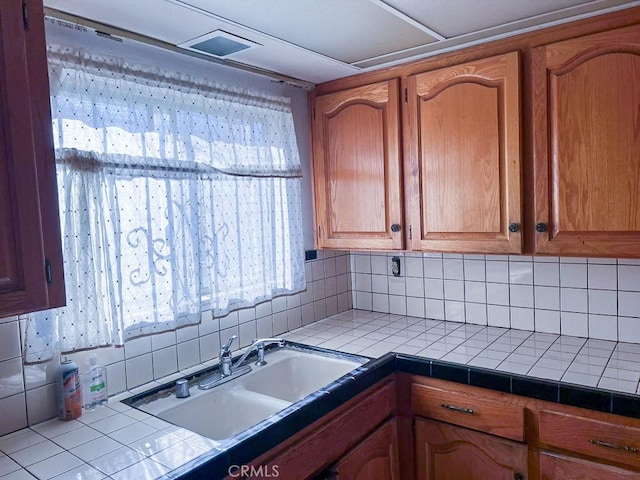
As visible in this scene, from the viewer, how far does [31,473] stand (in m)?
1.14

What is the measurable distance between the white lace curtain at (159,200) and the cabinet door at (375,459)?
0.72 m

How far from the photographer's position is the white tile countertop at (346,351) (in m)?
1.17

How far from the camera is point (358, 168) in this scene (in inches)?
85.7

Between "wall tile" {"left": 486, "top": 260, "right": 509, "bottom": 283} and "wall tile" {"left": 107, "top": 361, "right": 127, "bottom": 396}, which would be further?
"wall tile" {"left": 486, "top": 260, "right": 509, "bottom": 283}

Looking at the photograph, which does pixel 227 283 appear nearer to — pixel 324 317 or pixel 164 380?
pixel 164 380

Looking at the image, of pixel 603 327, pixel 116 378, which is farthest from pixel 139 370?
pixel 603 327

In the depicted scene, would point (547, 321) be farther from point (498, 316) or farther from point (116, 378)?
point (116, 378)

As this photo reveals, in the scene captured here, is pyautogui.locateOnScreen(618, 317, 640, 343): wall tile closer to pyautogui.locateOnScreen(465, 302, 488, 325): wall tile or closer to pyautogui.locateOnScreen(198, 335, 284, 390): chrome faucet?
pyautogui.locateOnScreen(465, 302, 488, 325): wall tile

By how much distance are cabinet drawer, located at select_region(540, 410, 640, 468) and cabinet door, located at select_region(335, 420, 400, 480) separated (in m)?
0.54

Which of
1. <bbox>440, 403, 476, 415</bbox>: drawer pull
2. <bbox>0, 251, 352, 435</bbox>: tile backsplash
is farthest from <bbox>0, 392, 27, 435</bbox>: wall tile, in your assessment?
<bbox>440, 403, 476, 415</bbox>: drawer pull

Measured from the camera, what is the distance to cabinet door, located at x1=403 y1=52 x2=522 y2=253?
1.77 meters

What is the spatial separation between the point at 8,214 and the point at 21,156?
124mm

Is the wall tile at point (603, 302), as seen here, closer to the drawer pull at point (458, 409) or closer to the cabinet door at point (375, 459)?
the drawer pull at point (458, 409)

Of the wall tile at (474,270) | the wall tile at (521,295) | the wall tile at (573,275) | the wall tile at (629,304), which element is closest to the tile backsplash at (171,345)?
the wall tile at (474,270)
